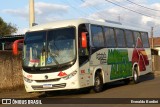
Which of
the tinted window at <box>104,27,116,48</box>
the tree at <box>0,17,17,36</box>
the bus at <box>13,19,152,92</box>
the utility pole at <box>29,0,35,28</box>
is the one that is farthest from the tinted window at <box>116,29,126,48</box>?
the tree at <box>0,17,17,36</box>

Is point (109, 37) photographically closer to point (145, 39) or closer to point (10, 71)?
point (10, 71)

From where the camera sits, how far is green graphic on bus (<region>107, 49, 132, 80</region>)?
21.5 metres

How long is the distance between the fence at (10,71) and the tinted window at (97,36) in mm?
4842

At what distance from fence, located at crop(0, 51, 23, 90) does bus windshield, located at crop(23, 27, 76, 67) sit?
344 cm

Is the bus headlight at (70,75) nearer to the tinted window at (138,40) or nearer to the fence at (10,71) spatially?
the fence at (10,71)

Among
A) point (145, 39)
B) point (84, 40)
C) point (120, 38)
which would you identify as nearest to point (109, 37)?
point (120, 38)

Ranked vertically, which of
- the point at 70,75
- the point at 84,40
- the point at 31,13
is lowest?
the point at 70,75

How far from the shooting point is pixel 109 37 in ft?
70.8

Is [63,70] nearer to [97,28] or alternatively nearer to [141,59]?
[97,28]

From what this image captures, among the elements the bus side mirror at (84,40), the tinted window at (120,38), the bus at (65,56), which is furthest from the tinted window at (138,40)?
the bus side mirror at (84,40)

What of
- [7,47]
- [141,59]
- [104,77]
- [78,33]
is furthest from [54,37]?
[7,47]

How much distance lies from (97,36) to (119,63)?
3.39 m

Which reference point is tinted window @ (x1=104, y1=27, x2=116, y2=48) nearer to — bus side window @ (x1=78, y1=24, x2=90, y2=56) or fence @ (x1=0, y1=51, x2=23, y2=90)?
bus side window @ (x1=78, y1=24, x2=90, y2=56)

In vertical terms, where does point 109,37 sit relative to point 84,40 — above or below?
above
